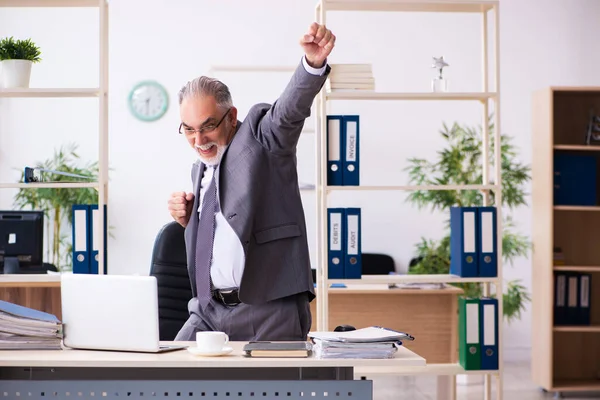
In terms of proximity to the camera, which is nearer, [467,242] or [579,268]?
[467,242]

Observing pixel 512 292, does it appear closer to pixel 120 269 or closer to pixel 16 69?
pixel 120 269

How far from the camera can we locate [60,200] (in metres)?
6.50

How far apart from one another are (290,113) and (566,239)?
4.07 meters

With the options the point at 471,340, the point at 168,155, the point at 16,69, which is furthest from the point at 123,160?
the point at 471,340

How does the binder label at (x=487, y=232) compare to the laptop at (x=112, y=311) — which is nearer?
the laptop at (x=112, y=311)

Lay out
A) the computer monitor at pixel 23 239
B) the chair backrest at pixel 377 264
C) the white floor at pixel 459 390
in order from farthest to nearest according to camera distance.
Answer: the chair backrest at pixel 377 264 < the white floor at pixel 459 390 < the computer monitor at pixel 23 239

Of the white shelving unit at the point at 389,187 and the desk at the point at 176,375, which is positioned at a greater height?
the white shelving unit at the point at 389,187

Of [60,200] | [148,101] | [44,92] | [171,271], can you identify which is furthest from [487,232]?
[148,101]

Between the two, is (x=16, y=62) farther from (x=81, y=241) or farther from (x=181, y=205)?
(x=181, y=205)

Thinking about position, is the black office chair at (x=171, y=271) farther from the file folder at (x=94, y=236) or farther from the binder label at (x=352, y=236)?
the binder label at (x=352, y=236)

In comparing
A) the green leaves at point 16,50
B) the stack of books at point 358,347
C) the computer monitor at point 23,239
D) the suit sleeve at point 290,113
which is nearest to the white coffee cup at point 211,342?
the stack of books at point 358,347

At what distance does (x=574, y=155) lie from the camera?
5859mm

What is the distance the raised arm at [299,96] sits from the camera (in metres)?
2.40

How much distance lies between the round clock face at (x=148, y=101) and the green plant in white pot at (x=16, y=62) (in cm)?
279
